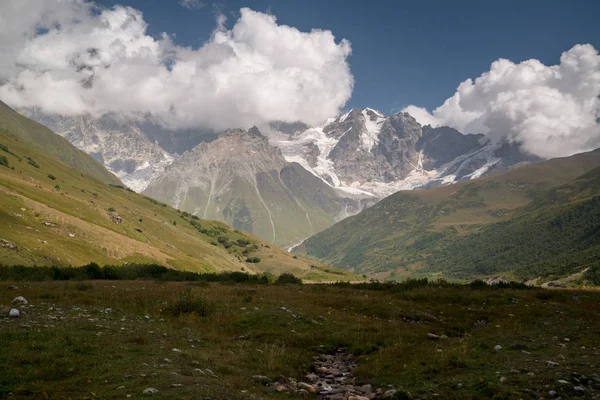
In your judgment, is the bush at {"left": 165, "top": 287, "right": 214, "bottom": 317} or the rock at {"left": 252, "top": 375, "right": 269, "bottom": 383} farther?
the bush at {"left": 165, "top": 287, "right": 214, "bottom": 317}

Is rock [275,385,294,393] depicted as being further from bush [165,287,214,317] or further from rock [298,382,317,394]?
bush [165,287,214,317]

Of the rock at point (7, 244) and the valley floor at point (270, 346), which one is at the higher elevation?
the valley floor at point (270, 346)

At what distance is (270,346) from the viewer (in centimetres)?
2095

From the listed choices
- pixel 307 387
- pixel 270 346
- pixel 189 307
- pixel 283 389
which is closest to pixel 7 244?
A: pixel 189 307

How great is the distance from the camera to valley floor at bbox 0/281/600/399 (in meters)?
13.1

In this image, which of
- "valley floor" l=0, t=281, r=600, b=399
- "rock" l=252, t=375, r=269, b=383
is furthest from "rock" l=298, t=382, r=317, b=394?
"rock" l=252, t=375, r=269, b=383

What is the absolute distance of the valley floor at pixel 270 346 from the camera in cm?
1315

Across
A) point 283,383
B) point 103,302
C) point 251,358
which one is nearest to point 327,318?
point 251,358

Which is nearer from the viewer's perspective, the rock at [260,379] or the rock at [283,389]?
the rock at [283,389]

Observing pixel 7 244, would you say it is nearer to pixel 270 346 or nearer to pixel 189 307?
pixel 189 307

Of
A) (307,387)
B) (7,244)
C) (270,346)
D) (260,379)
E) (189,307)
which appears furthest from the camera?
(7,244)

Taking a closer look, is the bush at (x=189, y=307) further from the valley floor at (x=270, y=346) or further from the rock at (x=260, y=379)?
the rock at (x=260, y=379)

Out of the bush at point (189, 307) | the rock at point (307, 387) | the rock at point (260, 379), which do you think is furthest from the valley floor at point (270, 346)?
the rock at point (307, 387)

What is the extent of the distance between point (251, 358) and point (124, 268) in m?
57.4
